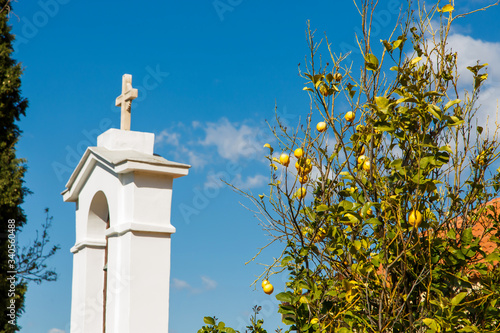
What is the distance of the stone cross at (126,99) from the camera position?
638cm

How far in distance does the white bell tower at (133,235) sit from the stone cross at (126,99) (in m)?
0.07

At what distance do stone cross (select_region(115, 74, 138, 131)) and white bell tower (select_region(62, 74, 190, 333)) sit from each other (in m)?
0.07

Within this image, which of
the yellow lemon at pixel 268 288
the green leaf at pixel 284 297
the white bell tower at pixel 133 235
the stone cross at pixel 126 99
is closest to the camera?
the green leaf at pixel 284 297

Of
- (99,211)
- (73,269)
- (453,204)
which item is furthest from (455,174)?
(73,269)

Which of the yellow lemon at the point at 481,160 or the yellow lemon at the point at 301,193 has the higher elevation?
the yellow lemon at the point at 481,160

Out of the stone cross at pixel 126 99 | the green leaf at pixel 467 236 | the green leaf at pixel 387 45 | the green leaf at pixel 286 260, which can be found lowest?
the green leaf at pixel 286 260

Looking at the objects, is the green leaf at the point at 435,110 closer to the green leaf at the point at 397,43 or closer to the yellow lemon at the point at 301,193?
the green leaf at the point at 397,43

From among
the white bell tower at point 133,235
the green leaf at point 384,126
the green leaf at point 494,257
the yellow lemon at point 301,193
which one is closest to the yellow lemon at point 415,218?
the green leaf at point 384,126

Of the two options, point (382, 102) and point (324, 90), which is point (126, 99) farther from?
point (382, 102)

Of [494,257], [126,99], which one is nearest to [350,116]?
[494,257]

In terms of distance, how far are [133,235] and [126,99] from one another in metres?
1.89

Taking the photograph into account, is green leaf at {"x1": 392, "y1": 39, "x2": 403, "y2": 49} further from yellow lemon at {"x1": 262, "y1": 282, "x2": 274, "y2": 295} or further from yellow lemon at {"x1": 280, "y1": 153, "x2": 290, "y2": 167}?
yellow lemon at {"x1": 262, "y1": 282, "x2": 274, "y2": 295}

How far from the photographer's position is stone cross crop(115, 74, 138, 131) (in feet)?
20.9

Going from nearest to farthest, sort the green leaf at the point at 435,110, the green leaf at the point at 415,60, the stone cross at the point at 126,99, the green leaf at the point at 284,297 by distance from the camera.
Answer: the green leaf at the point at 435,110
the green leaf at the point at 284,297
the green leaf at the point at 415,60
the stone cross at the point at 126,99
